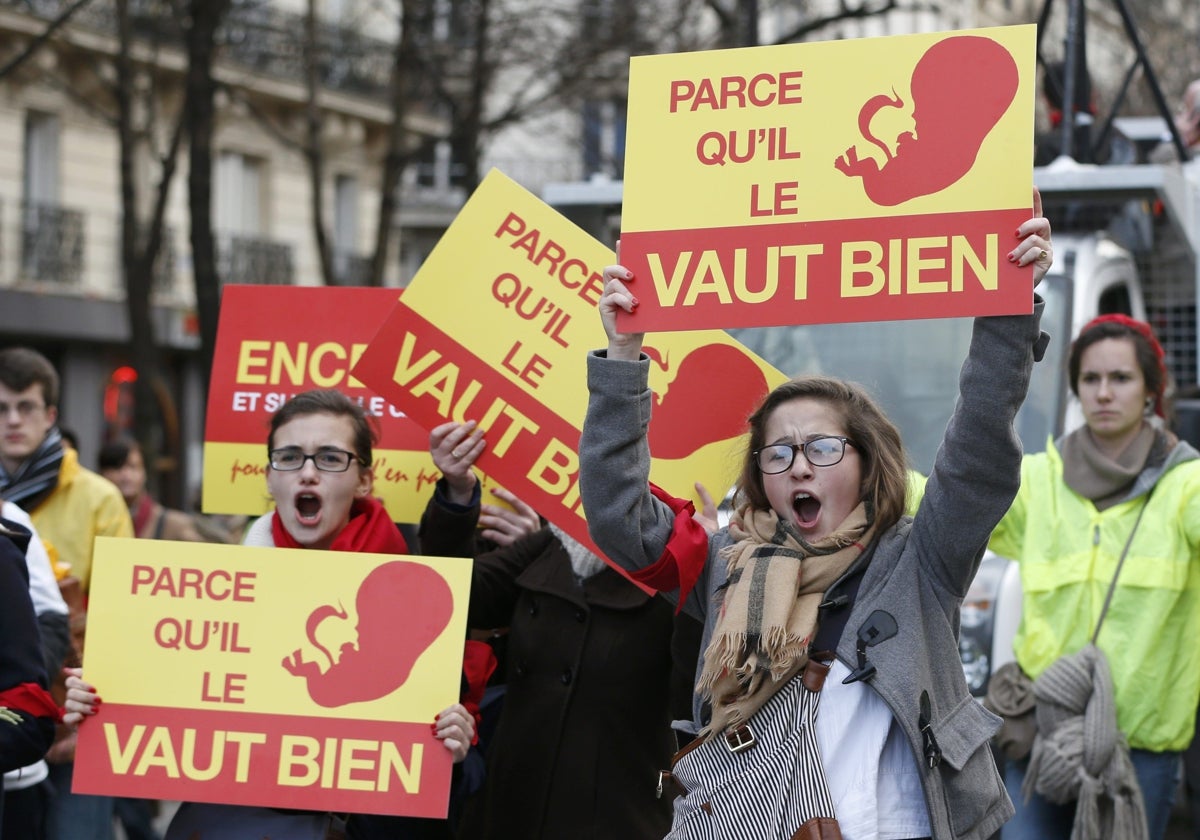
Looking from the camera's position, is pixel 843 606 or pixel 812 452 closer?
pixel 843 606

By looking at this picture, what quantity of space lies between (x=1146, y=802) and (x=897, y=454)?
2.13 meters

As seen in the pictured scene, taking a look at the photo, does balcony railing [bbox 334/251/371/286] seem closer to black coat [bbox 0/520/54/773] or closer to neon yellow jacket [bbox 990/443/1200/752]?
neon yellow jacket [bbox 990/443/1200/752]

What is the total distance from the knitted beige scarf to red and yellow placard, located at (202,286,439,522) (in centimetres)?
199

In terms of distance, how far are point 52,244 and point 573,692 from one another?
2204 cm

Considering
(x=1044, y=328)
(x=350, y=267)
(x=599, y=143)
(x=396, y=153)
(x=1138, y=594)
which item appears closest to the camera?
(x=1138, y=594)

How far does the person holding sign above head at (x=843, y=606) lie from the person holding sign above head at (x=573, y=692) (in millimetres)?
732

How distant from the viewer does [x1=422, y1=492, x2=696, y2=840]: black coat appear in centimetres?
411

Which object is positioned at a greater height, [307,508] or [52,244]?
[52,244]

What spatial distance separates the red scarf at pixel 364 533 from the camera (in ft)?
13.4

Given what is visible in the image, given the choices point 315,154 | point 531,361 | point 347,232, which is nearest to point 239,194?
point 347,232

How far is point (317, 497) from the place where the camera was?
412cm

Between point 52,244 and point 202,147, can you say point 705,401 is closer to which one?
point 202,147

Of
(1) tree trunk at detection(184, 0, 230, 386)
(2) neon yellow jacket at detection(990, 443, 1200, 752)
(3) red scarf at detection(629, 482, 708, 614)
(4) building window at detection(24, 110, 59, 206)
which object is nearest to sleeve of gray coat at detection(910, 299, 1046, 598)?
(3) red scarf at detection(629, 482, 708, 614)

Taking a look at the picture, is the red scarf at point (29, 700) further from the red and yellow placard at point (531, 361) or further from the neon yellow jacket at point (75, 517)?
the neon yellow jacket at point (75, 517)
